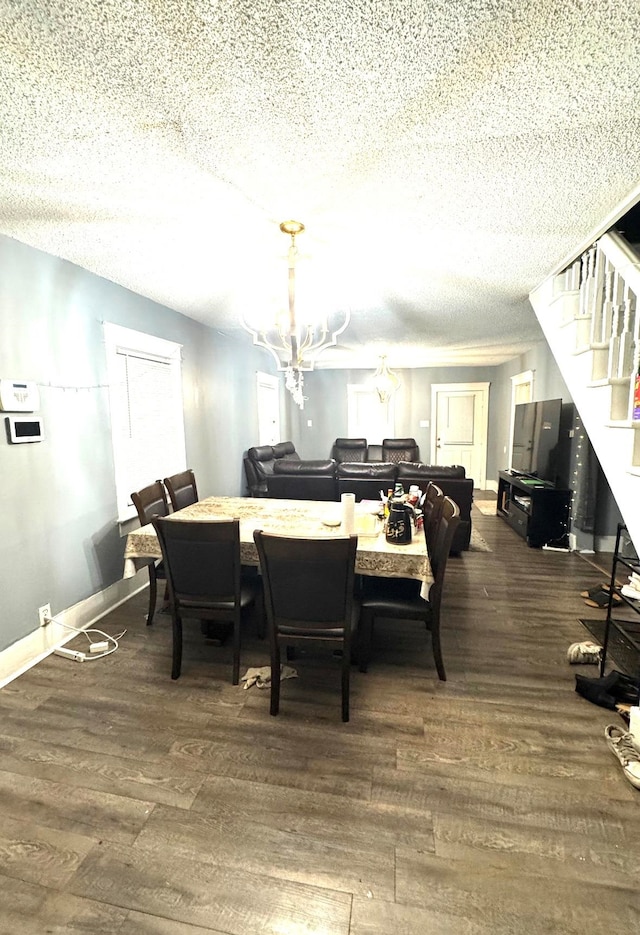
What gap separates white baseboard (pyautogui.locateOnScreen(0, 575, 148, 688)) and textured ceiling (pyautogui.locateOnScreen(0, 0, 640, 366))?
7.48 ft

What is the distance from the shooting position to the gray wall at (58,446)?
7.20 feet

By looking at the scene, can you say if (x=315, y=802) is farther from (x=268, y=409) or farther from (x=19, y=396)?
(x=268, y=409)

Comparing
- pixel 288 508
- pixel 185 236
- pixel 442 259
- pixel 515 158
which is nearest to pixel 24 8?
pixel 185 236

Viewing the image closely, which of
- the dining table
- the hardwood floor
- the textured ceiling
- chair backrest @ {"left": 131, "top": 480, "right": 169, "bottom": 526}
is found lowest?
the hardwood floor

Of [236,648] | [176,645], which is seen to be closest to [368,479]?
[236,648]

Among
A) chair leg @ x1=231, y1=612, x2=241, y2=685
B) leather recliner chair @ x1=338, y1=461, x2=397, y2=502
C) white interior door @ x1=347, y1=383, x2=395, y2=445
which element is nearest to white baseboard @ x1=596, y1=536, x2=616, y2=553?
leather recliner chair @ x1=338, y1=461, x2=397, y2=502

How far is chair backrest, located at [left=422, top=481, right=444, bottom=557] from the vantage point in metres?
2.18

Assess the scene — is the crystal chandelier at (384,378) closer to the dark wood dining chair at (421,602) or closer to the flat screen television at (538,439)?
the flat screen television at (538,439)

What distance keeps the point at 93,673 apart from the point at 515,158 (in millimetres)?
3207

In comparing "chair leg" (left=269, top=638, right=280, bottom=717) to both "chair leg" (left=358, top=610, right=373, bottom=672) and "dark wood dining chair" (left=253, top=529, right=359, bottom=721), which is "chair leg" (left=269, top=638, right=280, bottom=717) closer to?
"dark wood dining chair" (left=253, top=529, right=359, bottom=721)

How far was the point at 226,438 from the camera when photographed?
4828 mm

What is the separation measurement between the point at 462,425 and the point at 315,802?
7.11m

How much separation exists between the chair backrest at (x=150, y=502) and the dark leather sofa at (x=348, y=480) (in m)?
1.39

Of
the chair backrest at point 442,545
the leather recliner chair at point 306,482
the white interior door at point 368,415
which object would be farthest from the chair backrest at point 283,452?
the chair backrest at point 442,545
